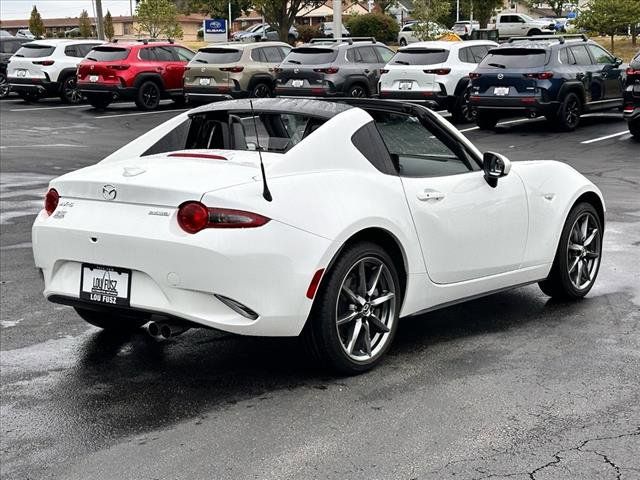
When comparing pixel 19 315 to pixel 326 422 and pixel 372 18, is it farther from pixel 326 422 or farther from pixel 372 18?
pixel 372 18

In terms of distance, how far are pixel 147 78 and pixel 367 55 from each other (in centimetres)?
625

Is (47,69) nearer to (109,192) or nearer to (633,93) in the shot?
(633,93)

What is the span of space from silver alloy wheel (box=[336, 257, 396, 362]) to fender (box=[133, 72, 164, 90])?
73.2ft

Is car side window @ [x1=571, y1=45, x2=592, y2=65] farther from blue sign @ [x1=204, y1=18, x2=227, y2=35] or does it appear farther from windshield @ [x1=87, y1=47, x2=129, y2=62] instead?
blue sign @ [x1=204, y1=18, x2=227, y2=35]

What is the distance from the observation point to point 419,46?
2277 cm

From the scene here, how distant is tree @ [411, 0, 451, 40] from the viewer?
45.6 m

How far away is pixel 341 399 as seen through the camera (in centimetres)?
518

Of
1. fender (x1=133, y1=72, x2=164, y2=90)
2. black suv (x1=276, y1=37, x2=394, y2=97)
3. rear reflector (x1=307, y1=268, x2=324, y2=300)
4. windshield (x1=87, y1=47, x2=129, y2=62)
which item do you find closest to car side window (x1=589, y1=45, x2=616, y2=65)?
black suv (x1=276, y1=37, x2=394, y2=97)

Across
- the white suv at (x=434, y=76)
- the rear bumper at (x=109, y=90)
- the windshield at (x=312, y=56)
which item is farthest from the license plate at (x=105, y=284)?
the rear bumper at (x=109, y=90)

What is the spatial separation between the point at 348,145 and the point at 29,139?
16235 millimetres

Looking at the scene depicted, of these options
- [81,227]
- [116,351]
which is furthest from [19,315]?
[81,227]

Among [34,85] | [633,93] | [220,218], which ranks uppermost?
[220,218]

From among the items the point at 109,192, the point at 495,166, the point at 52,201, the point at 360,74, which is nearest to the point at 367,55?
the point at 360,74

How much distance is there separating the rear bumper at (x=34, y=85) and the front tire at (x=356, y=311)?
2531cm
